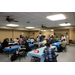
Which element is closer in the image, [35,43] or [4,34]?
[35,43]

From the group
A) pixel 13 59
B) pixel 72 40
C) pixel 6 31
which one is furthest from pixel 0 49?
pixel 72 40

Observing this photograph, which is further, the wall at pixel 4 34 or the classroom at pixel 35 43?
the wall at pixel 4 34

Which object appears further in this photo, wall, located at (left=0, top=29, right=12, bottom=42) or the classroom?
wall, located at (left=0, top=29, right=12, bottom=42)

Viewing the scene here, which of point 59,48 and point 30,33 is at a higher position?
point 30,33

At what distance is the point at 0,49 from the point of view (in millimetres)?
4992

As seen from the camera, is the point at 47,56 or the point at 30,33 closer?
the point at 47,56

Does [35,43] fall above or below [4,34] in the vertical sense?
below
